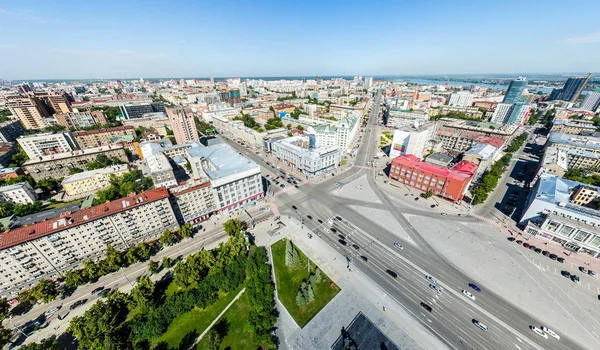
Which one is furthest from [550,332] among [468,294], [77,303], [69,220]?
[69,220]

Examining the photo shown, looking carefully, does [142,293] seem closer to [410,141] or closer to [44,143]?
[410,141]

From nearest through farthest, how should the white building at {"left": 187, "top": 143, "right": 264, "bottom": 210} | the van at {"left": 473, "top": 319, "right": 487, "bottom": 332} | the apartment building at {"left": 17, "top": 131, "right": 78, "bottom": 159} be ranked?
the van at {"left": 473, "top": 319, "right": 487, "bottom": 332} → the white building at {"left": 187, "top": 143, "right": 264, "bottom": 210} → the apartment building at {"left": 17, "top": 131, "right": 78, "bottom": 159}

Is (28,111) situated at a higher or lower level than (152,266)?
higher

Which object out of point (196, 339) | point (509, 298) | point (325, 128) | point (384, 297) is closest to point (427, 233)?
point (509, 298)

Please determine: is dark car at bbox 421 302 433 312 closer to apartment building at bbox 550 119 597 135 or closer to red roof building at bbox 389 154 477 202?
red roof building at bbox 389 154 477 202

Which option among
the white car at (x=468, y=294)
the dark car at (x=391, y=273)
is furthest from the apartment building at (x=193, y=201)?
the white car at (x=468, y=294)

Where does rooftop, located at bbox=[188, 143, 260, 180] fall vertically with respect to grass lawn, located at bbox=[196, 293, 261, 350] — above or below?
above

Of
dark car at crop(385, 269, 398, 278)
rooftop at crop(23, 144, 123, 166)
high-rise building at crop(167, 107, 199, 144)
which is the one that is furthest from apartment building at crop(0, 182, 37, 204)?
dark car at crop(385, 269, 398, 278)
